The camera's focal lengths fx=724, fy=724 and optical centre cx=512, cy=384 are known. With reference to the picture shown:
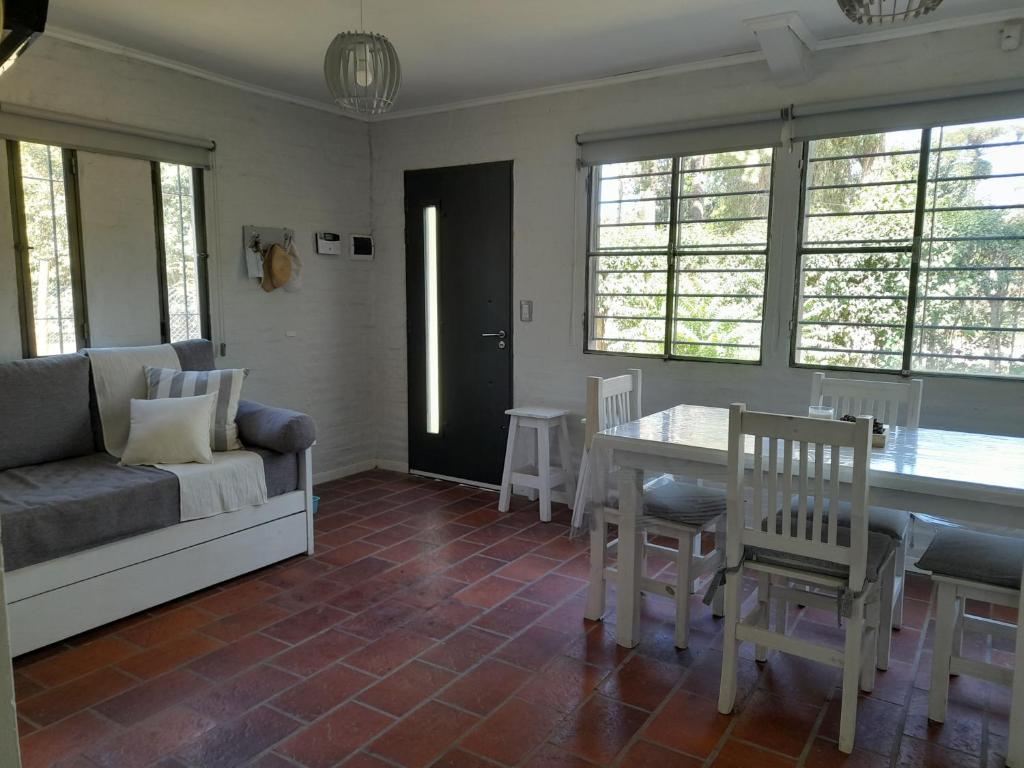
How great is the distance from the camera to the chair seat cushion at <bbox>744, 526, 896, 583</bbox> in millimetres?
2154

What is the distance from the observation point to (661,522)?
105 inches

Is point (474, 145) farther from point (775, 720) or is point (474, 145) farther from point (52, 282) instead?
point (775, 720)

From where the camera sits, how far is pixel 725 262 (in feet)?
12.5

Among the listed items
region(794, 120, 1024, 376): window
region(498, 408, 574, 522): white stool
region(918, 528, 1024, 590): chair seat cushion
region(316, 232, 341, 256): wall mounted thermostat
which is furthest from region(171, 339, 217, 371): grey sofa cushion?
region(918, 528, 1024, 590): chair seat cushion

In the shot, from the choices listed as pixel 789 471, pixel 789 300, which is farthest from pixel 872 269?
pixel 789 471

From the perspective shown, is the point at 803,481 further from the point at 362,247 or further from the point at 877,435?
the point at 362,247

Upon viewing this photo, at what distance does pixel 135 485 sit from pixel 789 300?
308 centimetres

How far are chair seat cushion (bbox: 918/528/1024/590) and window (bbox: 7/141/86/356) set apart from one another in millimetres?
3700

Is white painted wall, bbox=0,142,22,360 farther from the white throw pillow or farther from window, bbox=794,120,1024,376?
window, bbox=794,120,1024,376

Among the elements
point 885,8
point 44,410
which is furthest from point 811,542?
point 44,410

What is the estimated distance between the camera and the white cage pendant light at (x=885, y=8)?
1815 millimetres

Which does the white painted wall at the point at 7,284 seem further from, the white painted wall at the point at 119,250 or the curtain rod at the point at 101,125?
the white painted wall at the point at 119,250

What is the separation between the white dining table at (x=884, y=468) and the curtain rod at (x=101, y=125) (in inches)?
110

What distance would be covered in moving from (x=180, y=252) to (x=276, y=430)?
1.30 m
